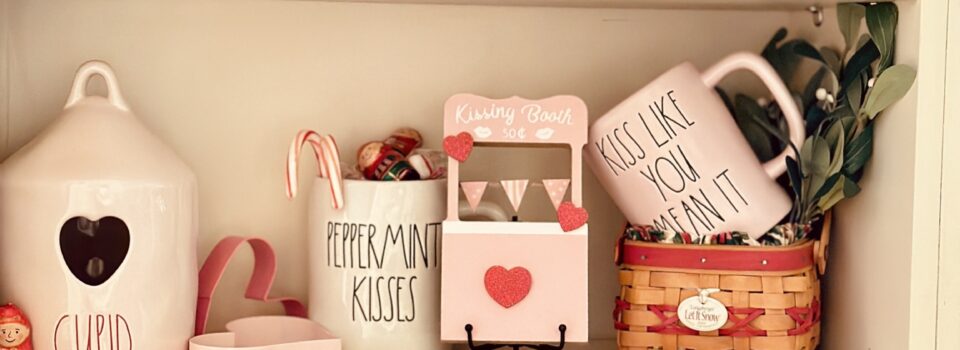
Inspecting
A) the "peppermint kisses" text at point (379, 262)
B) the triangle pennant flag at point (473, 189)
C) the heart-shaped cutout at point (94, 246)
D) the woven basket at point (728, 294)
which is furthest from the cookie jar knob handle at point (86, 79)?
the woven basket at point (728, 294)

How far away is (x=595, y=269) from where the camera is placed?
50.2 inches

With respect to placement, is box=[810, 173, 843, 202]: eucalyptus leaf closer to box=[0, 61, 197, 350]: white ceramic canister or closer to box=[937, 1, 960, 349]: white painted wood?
box=[937, 1, 960, 349]: white painted wood

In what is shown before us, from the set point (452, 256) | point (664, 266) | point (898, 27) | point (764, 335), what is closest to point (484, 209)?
point (452, 256)

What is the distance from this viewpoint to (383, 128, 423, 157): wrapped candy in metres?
1.17

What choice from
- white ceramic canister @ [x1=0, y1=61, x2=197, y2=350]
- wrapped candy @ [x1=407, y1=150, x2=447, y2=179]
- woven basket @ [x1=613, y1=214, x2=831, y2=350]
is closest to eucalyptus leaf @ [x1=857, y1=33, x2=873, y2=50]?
woven basket @ [x1=613, y1=214, x2=831, y2=350]

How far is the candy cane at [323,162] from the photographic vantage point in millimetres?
1077

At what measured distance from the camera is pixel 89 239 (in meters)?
1.01

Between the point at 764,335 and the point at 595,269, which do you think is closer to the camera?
the point at 764,335

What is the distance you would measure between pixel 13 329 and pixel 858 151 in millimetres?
849

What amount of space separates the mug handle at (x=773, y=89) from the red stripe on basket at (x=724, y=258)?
0.09 m

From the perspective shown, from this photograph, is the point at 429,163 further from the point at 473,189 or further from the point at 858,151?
the point at 858,151

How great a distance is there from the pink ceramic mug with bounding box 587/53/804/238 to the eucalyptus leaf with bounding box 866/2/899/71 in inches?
4.5

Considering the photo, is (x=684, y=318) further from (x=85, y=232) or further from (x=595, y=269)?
(x=85, y=232)

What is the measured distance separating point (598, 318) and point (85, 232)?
61 centimetres
